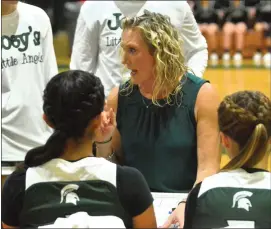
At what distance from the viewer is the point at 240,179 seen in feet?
5.70

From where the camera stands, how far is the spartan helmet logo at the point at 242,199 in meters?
1.68

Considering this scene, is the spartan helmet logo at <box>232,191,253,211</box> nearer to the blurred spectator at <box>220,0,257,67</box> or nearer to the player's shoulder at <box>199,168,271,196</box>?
the player's shoulder at <box>199,168,271,196</box>

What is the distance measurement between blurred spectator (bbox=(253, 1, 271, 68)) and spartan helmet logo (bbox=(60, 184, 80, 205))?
9.15 m

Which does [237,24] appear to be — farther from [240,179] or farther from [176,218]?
[240,179]

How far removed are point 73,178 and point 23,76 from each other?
4.88 feet

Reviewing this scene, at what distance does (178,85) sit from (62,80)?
Result: 0.85 metres

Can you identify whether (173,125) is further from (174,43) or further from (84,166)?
(84,166)

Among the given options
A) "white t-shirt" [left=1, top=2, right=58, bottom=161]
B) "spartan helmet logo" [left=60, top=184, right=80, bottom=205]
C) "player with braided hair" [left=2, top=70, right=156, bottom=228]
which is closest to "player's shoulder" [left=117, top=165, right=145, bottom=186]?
"player with braided hair" [left=2, top=70, right=156, bottom=228]

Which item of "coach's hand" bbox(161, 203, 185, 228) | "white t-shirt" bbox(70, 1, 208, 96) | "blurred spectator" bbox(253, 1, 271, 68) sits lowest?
"blurred spectator" bbox(253, 1, 271, 68)

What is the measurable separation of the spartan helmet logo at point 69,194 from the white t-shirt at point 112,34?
185 cm

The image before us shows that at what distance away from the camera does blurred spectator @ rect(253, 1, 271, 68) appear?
10477 mm

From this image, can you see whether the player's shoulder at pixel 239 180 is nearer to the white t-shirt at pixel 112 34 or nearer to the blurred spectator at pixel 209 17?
the white t-shirt at pixel 112 34

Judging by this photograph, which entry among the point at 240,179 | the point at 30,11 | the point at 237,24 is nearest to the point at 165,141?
the point at 240,179

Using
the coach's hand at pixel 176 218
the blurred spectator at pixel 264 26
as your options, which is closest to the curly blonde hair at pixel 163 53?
the coach's hand at pixel 176 218
